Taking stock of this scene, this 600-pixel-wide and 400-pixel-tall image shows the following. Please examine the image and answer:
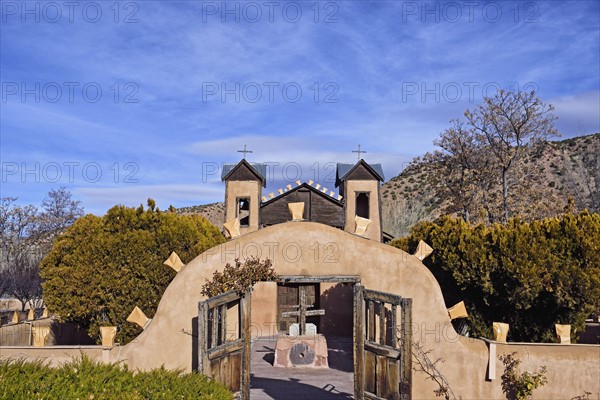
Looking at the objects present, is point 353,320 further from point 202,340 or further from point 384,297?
point 202,340

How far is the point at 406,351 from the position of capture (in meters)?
10.1

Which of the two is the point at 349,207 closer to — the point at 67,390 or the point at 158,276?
the point at 158,276

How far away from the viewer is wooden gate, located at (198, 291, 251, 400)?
10.3m

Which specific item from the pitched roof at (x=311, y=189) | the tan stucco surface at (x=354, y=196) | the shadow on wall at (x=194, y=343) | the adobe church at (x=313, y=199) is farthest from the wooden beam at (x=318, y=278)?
the pitched roof at (x=311, y=189)

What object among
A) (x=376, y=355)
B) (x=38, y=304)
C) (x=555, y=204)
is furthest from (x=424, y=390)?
(x=38, y=304)

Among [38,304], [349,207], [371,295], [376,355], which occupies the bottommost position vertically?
[38,304]

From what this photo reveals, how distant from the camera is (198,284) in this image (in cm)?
1205

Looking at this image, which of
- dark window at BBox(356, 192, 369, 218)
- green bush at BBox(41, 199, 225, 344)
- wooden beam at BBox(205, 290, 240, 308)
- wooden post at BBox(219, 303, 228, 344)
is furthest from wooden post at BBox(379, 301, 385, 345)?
dark window at BBox(356, 192, 369, 218)

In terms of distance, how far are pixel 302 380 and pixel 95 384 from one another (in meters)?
8.61

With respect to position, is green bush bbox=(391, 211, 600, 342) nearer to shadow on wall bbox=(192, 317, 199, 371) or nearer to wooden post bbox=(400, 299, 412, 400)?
wooden post bbox=(400, 299, 412, 400)

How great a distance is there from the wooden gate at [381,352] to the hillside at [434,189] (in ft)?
143

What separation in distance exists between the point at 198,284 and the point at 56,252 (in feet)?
18.5

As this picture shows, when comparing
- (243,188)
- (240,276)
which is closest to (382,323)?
(240,276)

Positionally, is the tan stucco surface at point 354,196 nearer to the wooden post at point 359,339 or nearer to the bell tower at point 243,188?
the bell tower at point 243,188
